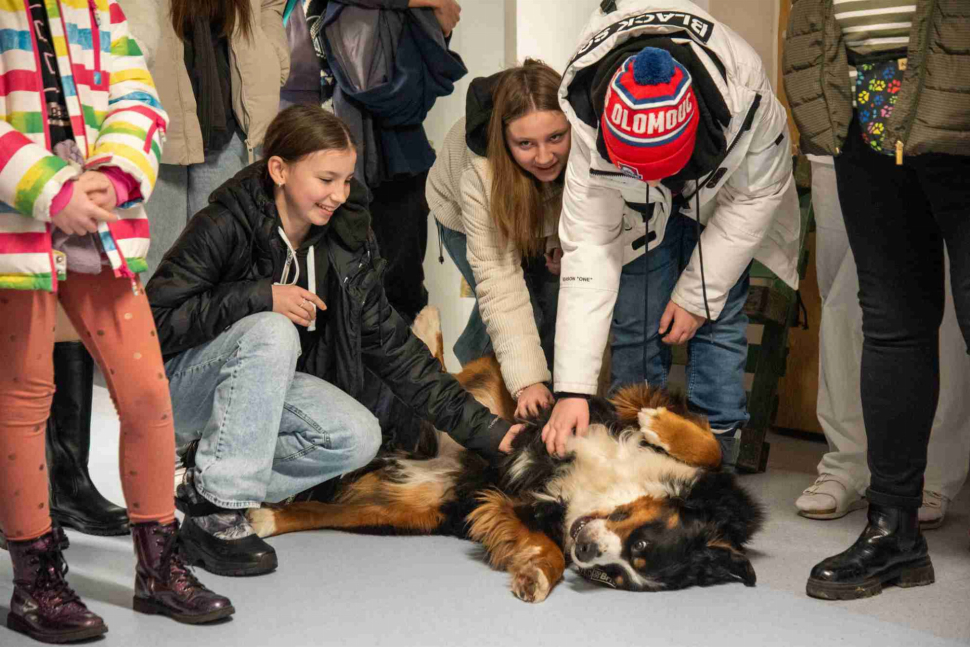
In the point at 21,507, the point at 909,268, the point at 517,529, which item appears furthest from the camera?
the point at 517,529

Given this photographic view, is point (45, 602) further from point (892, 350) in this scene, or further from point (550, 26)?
point (550, 26)

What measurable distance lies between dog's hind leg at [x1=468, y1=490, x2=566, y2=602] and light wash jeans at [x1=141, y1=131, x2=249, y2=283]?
1.19m

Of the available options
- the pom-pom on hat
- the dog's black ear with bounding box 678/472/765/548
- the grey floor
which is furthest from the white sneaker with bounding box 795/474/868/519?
the pom-pom on hat

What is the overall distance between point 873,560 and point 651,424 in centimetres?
Answer: 52

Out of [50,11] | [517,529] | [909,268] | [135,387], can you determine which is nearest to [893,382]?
[909,268]

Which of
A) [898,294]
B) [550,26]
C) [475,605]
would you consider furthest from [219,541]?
[550,26]

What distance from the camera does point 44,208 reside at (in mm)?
1530

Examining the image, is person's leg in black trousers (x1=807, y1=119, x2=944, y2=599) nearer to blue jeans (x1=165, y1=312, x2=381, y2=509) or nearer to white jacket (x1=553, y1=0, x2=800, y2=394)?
white jacket (x1=553, y1=0, x2=800, y2=394)

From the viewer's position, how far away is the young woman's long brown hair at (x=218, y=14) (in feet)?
8.91

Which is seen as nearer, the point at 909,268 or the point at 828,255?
the point at 909,268

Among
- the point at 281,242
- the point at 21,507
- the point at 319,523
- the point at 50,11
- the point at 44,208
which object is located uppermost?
the point at 50,11

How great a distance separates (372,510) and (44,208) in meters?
1.14

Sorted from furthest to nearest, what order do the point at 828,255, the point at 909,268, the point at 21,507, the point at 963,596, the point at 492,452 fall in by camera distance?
the point at 828,255 → the point at 492,452 → the point at 963,596 → the point at 909,268 → the point at 21,507

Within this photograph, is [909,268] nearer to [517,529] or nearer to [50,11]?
[517,529]
